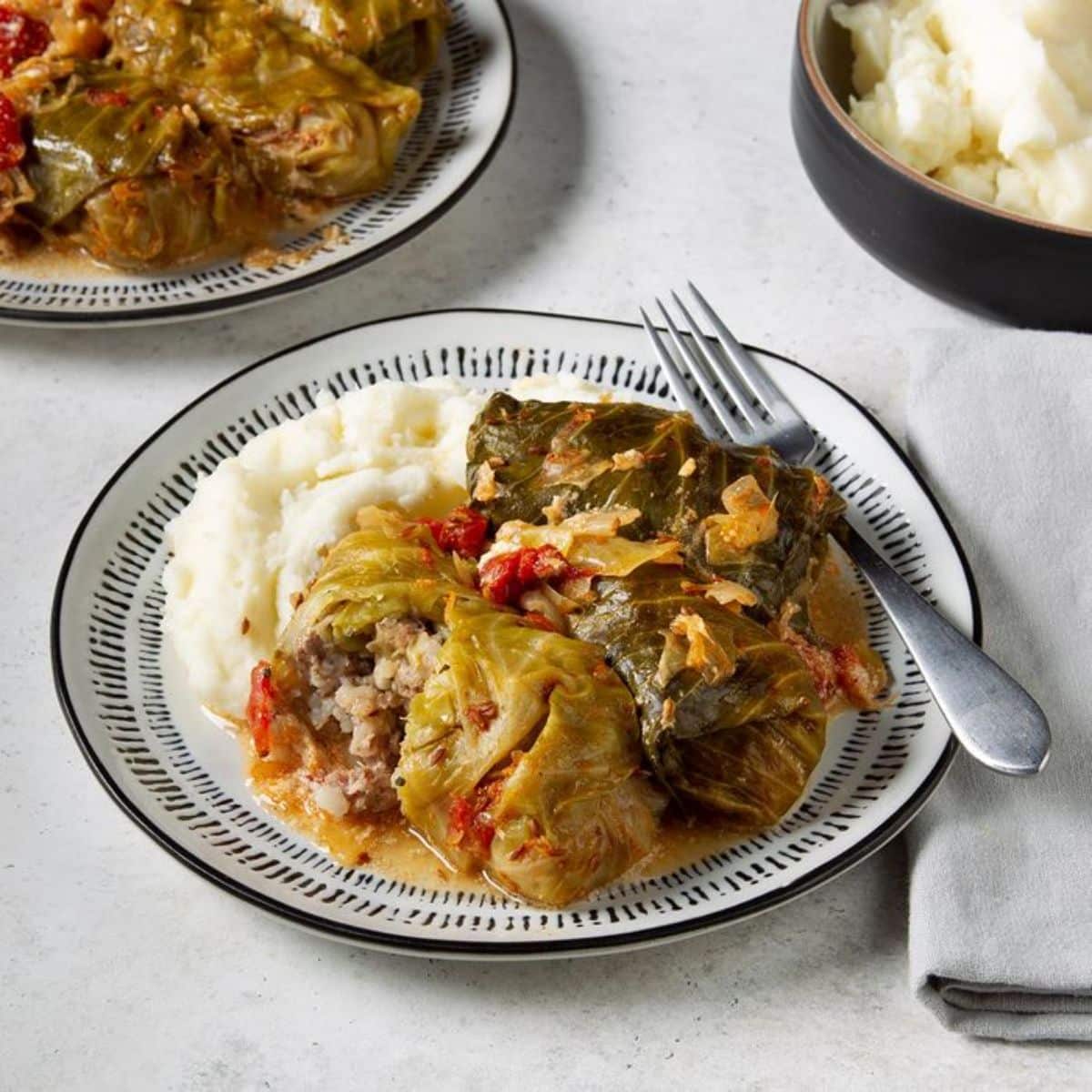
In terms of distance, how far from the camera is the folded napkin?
3.44 meters

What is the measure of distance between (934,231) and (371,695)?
8.40 feet

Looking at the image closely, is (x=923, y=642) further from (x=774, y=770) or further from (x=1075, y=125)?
(x=1075, y=125)

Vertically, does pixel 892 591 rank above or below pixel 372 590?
below

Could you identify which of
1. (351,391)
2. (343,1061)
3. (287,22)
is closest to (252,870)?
(343,1061)

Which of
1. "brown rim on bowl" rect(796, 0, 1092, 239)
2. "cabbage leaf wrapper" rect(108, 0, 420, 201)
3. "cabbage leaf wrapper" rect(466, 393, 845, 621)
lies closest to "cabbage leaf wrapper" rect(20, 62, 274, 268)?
"cabbage leaf wrapper" rect(108, 0, 420, 201)

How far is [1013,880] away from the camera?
360cm

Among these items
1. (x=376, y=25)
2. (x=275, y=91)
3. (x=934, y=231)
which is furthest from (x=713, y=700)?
(x=376, y=25)

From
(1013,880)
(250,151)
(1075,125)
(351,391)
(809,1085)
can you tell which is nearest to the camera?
(809,1085)

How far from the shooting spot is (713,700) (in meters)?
3.42

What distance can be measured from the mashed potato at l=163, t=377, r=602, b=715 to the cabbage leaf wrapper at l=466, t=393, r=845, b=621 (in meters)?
0.21

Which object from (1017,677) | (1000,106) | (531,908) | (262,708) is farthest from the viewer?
(1000,106)

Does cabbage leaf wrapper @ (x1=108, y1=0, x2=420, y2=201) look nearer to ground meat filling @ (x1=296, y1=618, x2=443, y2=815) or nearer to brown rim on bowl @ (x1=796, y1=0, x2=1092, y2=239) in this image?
brown rim on bowl @ (x1=796, y1=0, x2=1092, y2=239)

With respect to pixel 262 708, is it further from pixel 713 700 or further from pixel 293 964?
pixel 713 700

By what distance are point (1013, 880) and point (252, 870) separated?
174cm
